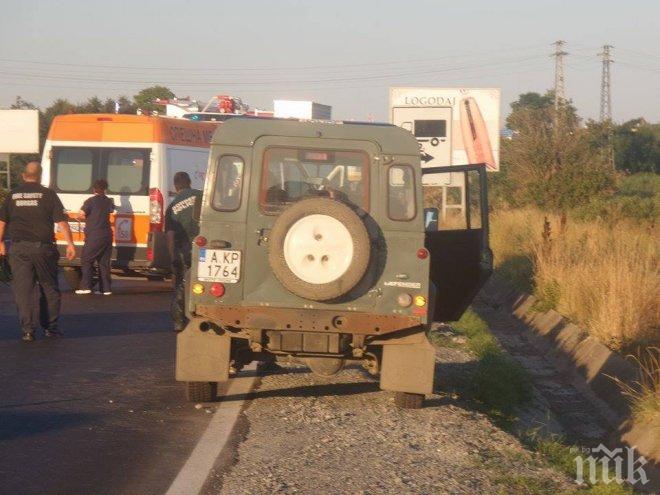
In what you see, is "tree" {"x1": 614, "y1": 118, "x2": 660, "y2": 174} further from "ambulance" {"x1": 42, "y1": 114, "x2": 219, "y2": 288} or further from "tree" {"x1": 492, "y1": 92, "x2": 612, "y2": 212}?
"ambulance" {"x1": 42, "y1": 114, "x2": 219, "y2": 288}

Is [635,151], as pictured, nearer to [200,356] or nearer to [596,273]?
[596,273]

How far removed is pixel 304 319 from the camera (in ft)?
27.1

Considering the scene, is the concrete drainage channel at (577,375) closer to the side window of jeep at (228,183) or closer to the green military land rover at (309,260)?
the green military land rover at (309,260)

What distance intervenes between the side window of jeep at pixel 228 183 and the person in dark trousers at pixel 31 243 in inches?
163

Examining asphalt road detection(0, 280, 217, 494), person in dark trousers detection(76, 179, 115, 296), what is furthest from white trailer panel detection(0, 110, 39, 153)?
asphalt road detection(0, 280, 217, 494)

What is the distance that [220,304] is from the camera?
27.2 feet

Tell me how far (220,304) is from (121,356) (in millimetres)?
3259

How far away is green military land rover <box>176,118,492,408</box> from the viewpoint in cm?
820

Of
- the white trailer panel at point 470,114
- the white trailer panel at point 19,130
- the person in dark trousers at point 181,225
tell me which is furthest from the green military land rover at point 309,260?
the white trailer panel at point 19,130

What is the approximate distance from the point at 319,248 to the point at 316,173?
0.79 meters

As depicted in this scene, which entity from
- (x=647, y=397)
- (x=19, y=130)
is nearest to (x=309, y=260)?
(x=647, y=397)

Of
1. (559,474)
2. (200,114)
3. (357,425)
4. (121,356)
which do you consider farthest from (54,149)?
(559,474)

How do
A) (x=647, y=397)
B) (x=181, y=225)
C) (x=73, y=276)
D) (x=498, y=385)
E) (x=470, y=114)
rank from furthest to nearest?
1. (x=470, y=114)
2. (x=73, y=276)
3. (x=181, y=225)
4. (x=498, y=385)
5. (x=647, y=397)

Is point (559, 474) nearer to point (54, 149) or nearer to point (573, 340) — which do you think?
point (573, 340)
